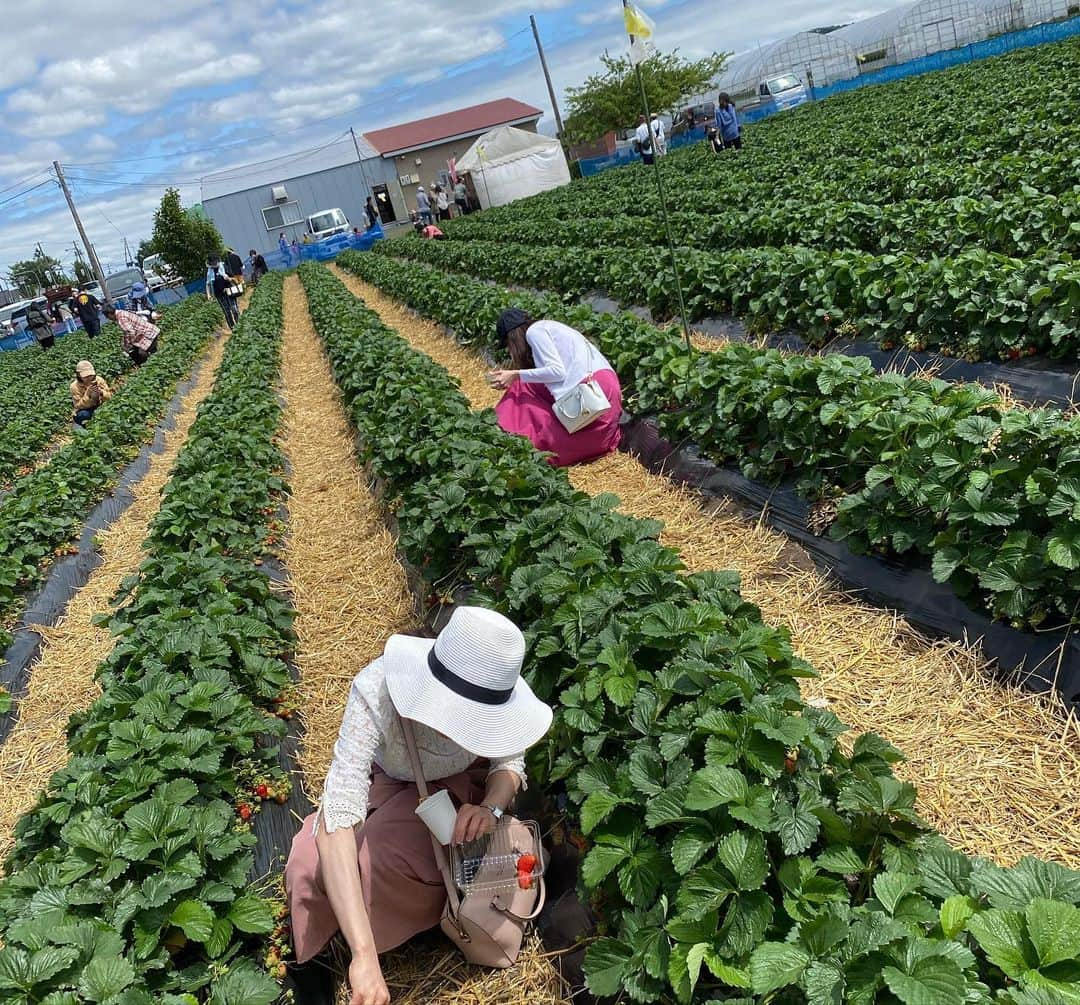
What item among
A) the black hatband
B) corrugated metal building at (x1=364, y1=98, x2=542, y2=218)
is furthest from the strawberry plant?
corrugated metal building at (x1=364, y1=98, x2=542, y2=218)

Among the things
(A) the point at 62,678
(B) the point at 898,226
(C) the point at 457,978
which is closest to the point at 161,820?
(C) the point at 457,978

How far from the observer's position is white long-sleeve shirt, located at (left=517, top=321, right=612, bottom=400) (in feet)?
Result: 17.9

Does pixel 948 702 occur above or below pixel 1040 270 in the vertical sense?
below

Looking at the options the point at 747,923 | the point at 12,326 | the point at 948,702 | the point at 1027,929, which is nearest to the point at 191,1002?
the point at 747,923

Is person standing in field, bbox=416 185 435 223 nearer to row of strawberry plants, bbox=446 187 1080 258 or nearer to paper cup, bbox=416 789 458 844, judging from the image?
row of strawberry plants, bbox=446 187 1080 258

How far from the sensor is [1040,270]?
192 inches

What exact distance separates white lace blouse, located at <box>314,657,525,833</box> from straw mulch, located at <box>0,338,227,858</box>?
6.33 ft

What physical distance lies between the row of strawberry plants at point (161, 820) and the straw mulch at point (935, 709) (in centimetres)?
211

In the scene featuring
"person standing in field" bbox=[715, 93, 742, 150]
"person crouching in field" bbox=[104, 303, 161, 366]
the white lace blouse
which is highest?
"person standing in field" bbox=[715, 93, 742, 150]

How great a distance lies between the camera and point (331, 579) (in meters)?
5.30

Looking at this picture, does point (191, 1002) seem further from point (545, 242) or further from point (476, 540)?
point (545, 242)

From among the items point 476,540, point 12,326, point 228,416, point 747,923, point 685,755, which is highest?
point 12,326

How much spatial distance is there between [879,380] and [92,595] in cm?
572

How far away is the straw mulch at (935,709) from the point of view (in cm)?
247
